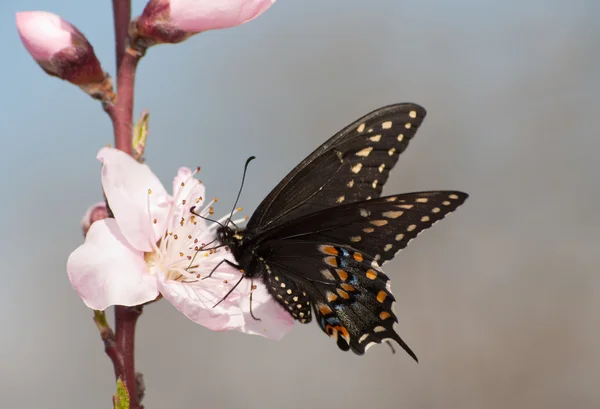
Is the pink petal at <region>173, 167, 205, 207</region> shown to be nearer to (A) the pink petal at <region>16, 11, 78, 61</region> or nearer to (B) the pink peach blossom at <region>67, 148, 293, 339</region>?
(B) the pink peach blossom at <region>67, 148, 293, 339</region>

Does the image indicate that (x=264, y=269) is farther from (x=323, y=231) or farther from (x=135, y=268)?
(x=135, y=268)

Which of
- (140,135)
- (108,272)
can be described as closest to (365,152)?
(140,135)

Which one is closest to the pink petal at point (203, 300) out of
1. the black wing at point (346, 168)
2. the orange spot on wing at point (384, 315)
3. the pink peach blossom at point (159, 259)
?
the pink peach blossom at point (159, 259)

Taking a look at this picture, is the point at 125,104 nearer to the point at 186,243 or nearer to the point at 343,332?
the point at 186,243

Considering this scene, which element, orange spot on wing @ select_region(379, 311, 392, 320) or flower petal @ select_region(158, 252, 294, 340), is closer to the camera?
flower petal @ select_region(158, 252, 294, 340)

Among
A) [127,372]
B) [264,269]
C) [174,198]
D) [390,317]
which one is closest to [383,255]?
[390,317]

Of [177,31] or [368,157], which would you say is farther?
[368,157]

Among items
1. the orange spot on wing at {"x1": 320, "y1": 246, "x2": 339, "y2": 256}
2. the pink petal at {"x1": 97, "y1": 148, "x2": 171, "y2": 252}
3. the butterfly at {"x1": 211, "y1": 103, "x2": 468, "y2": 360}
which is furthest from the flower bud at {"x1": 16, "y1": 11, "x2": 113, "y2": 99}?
the orange spot on wing at {"x1": 320, "y1": 246, "x2": 339, "y2": 256}
